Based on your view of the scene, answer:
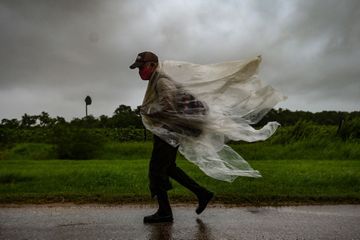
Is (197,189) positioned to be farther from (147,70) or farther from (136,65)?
(136,65)

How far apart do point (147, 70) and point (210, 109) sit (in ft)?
3.13

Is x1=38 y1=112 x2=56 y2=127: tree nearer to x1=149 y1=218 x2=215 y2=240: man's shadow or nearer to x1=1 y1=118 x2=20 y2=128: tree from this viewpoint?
x1=1 y1=118 x2=20 y2=128: tree

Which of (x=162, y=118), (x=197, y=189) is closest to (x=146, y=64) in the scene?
(x=162, y=118)

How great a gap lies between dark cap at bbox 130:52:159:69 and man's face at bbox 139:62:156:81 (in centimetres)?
4

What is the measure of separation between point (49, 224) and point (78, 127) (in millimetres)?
16892

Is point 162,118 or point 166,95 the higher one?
point 166,95

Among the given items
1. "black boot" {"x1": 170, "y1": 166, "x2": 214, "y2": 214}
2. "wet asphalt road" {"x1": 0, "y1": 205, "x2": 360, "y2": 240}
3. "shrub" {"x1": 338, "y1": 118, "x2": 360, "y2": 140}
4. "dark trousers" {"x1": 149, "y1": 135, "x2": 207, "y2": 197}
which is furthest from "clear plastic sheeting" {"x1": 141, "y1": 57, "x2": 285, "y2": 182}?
"shrub" {"x1": 338, "y1": 118, "x2": 360, "y2": 140}

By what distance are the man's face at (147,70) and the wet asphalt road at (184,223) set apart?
6.09 ft

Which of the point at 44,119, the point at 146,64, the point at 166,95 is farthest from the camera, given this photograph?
the point at 44,119

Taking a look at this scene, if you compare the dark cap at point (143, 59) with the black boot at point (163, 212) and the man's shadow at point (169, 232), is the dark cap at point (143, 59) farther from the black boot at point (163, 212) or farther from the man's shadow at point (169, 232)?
the man's shadow at point (169, 232)

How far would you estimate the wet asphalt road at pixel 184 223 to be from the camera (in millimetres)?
5926

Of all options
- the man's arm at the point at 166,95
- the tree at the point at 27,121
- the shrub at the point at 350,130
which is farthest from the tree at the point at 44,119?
the man's arm at the point at 166,95

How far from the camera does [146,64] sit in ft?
21.9

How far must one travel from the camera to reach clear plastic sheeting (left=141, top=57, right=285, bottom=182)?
21.8 feet
